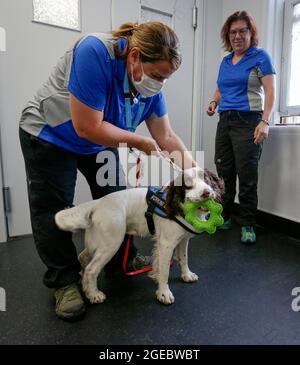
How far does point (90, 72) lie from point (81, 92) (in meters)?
0.07

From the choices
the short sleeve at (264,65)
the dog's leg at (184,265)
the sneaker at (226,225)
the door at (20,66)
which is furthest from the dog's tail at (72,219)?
the short sleeve at (264,65)

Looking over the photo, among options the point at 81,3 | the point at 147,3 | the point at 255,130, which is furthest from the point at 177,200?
the point at 147,3

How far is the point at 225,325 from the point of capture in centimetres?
109

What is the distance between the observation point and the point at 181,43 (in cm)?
235

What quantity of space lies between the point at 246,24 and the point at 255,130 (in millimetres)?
671

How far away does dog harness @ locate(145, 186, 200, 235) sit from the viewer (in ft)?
3.82

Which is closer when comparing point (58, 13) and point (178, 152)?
point (178, 152)

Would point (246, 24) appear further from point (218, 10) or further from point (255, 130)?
point (218, 10)

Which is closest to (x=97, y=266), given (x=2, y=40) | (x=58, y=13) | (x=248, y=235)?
(x=248, y=235)

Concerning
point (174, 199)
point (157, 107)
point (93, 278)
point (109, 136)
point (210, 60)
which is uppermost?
point (210, 60)

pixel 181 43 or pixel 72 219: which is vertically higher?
pixel 181 43

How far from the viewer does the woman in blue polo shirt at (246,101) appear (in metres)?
1.81

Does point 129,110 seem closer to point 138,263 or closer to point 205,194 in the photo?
point 205,194

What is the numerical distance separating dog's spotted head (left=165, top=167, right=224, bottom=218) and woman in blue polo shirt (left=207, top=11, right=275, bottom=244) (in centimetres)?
82
